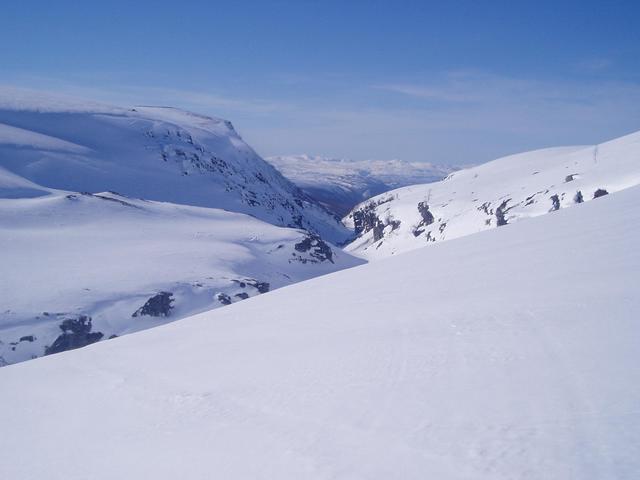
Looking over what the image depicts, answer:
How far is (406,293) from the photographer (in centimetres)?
998

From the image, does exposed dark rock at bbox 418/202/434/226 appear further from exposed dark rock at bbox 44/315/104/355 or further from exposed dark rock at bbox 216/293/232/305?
exposed dark rock at bbox 44/315/104/355

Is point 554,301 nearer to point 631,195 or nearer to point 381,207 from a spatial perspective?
point 631,195

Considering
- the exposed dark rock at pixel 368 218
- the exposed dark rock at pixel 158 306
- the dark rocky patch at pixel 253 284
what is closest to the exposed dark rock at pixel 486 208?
the exposed dark rock at pixel 368 218

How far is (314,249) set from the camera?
5881cm

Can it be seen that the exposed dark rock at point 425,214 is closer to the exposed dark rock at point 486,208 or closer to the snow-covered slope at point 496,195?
the snow-covered slope at point 496,195

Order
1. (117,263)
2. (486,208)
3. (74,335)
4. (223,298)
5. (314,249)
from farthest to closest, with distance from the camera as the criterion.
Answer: (486,208) → (314,249) → (117,263) → (223,298) → (74,335)

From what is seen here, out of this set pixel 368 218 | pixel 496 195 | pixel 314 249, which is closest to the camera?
pixel 314 249

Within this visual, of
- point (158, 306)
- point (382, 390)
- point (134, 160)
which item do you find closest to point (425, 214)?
point (158, 306)

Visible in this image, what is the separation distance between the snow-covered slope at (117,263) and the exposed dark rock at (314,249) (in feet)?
0.49

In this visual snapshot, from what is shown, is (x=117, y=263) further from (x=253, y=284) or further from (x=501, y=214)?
(x=501, y=214)

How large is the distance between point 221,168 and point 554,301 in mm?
105893

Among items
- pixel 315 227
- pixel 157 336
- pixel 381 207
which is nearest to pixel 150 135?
pixel 315 227

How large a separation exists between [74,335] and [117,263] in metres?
11.3

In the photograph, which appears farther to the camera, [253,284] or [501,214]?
[501,214]
